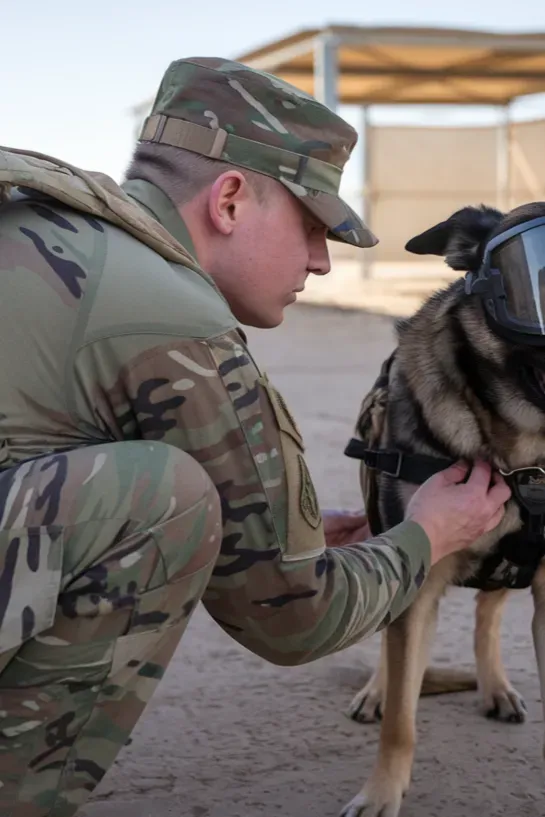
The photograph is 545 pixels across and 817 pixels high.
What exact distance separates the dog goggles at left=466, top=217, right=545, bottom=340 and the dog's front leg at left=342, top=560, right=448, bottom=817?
602 millimetres

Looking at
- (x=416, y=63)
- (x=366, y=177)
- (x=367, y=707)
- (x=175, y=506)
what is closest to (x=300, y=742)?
(x=367, y=707)

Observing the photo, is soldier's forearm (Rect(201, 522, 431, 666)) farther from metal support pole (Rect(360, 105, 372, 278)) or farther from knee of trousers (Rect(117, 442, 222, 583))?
metal support pole (Rect(360, 105, 372, 278))

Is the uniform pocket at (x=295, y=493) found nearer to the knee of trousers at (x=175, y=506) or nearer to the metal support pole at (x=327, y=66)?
the knee of trousers at (x=175, y=506)

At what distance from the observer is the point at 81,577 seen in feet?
5.23

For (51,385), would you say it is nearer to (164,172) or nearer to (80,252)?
(80,252)

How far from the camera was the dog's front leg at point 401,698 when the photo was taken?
235cm

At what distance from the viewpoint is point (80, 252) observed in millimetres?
1622

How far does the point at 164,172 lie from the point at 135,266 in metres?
0.37

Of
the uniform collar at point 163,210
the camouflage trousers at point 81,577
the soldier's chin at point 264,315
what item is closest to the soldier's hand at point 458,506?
the soldier's chin at point 264,315

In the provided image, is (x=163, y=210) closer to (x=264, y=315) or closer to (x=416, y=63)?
(x=264, y=315)

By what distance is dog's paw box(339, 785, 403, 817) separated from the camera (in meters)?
2.31

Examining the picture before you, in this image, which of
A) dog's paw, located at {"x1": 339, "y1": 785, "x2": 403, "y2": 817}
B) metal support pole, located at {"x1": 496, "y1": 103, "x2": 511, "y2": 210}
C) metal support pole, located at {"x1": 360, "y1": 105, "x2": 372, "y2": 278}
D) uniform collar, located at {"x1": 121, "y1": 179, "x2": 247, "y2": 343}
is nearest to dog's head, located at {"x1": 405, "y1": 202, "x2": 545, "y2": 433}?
uniform collar, located at {"x1": 121, "y1": 179, "x2": 247, "y2": 343}

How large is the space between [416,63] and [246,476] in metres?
14.0

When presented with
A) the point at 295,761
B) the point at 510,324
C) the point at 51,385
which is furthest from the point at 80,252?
the point at 295,761
